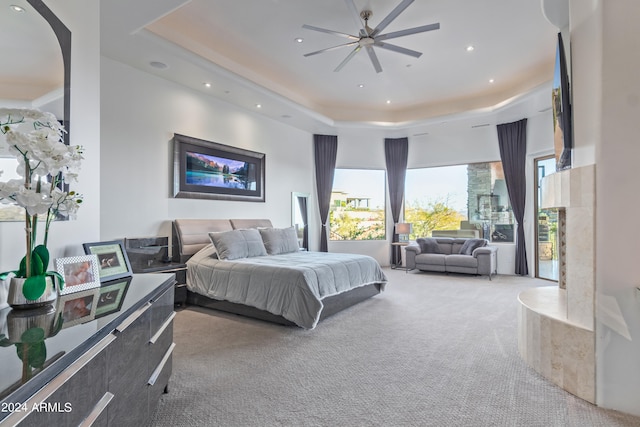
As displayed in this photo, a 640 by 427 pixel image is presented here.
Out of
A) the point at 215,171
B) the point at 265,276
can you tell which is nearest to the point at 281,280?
the point at 265,276

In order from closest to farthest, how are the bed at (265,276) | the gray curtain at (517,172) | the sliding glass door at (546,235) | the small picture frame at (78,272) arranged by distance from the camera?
the small picture frame at (78,272) < the bed at (265,276) < the sliding glass door at (546,235) < the gray curtain at (517,172)

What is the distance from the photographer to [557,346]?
2455mm

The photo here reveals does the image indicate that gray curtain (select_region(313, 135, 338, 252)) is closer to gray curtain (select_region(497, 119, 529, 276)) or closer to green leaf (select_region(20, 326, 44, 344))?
gray curtain (select_region(497, 119, 529, 276))

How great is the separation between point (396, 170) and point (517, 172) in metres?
2.63

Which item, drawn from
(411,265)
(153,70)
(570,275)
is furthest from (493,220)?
(153,70)

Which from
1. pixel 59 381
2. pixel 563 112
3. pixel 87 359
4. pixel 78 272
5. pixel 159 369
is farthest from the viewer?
pixel 563 112

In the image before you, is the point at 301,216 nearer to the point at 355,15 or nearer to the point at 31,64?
the point at 355,15

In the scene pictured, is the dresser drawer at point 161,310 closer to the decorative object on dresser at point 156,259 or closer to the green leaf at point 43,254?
the green leaf at point 43,254

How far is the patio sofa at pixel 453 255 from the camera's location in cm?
656

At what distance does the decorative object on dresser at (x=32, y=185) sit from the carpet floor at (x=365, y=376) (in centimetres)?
113

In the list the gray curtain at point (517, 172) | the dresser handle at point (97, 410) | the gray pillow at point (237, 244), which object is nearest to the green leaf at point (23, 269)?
the dresser handle at point (97, 410)

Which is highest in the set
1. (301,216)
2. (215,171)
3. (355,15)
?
(355,15)

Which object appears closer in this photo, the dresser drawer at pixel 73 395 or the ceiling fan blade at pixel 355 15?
the dresser drawer at pixel 73 395

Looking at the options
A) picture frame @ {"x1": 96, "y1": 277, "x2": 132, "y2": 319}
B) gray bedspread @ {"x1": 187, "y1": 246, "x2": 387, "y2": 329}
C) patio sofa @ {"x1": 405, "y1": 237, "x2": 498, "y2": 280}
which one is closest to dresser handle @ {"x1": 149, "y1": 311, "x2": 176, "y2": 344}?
picture frame @ {"x1": 96, "y1": 277, "x2": 132, "y2": 319}
